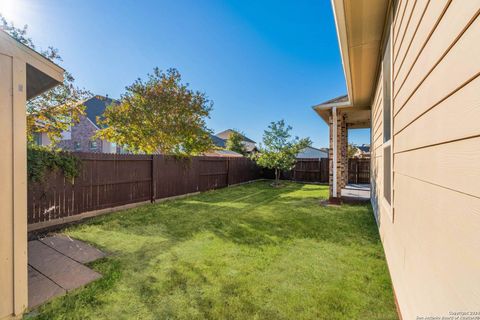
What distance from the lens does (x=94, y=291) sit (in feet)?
8.07

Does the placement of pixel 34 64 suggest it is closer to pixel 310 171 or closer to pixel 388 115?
pixel 388 115

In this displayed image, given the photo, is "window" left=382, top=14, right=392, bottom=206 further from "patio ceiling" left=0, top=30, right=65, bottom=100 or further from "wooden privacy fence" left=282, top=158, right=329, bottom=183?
"wooden privacy fence" left=282, top=158, right=329, bottom=183

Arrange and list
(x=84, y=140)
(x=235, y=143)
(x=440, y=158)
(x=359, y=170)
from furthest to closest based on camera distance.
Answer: (x=235, y=143) → (x=84, y=140) → (x=359, y=170) → (x=440, y=158)

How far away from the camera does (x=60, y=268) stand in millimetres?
2947

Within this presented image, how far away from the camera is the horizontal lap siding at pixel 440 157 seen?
32.3 inches

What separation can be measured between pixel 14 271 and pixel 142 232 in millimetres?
2496

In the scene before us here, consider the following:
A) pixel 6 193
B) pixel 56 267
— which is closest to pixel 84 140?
pixel 56 267

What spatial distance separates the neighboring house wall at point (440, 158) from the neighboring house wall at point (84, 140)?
1802 centimetres

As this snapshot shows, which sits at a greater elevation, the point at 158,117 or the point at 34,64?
the point at 158,117

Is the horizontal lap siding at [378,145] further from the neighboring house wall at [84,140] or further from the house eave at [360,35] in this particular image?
the neighboring house wall at [84,140]

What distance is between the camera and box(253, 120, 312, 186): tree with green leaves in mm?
12055

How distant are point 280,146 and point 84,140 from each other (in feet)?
47.8

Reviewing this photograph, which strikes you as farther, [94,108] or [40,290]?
[94,108]

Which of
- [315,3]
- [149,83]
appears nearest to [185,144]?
[149,83]
